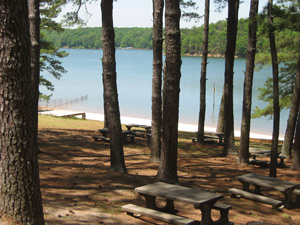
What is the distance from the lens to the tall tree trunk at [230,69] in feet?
39.6

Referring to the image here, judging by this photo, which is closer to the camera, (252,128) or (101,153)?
(101,153)

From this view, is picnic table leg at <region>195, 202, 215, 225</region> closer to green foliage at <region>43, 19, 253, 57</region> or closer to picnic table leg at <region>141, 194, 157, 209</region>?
picnic table leg at <region>141, 194, 157, 209</region>

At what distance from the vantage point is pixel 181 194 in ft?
17.8

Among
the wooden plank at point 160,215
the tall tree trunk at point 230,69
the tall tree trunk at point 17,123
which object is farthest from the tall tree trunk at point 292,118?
the tall tree trunk at point 17,123

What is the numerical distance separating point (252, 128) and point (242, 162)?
22.9m

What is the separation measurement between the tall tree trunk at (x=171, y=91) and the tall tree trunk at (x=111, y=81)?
1193 mm

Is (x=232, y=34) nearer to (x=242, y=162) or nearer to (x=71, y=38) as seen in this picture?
(x=242, y=162)

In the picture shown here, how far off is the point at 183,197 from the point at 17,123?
2558mm

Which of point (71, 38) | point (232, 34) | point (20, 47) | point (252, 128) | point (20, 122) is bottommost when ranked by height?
point (252, 128)

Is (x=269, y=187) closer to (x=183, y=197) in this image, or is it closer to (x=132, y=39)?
(x=183, y=197)

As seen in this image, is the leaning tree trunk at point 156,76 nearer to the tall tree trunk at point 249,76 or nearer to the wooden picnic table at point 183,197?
the tall tree trunk at point 249,76

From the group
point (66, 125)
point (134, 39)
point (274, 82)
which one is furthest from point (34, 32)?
point (134, 39)

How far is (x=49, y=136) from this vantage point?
13008 millimetres

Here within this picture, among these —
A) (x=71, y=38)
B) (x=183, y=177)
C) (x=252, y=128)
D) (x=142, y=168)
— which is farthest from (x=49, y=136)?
(x=71, y=38)
